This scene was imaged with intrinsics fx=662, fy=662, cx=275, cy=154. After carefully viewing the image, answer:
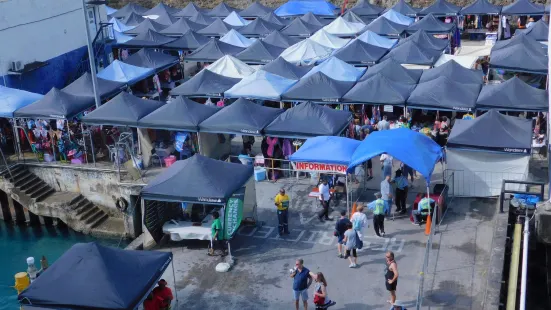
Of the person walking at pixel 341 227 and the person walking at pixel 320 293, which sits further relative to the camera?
the person walking at pixel 341 227

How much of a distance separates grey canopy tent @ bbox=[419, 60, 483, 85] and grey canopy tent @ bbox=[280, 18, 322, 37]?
11.1 meters

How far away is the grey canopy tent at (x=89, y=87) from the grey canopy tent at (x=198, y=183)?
826cm

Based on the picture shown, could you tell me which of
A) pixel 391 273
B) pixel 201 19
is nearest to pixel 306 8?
pixel 201 19

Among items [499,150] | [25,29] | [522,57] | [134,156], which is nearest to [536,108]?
[499,150]

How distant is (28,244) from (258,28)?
60.3 feet

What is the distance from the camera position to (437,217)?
56.4 feet

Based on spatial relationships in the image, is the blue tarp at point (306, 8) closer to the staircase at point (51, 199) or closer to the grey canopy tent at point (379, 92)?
the grey canopy tent at point (379, 92)

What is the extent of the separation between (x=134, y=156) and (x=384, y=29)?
16886 millimetres

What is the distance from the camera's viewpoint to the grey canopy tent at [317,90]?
22484mm

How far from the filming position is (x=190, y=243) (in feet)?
56.2

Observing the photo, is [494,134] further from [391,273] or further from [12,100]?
[12,100]

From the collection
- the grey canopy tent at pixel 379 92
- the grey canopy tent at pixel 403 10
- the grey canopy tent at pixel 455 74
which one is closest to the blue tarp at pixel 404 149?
the grey canopy tent at pixel 379 92

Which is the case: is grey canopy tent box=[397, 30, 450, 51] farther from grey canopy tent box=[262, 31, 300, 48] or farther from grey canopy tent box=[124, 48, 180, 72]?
grey canopy tent box=[124, 48, 180, 72]

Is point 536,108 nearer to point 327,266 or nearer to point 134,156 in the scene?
point 327,266
